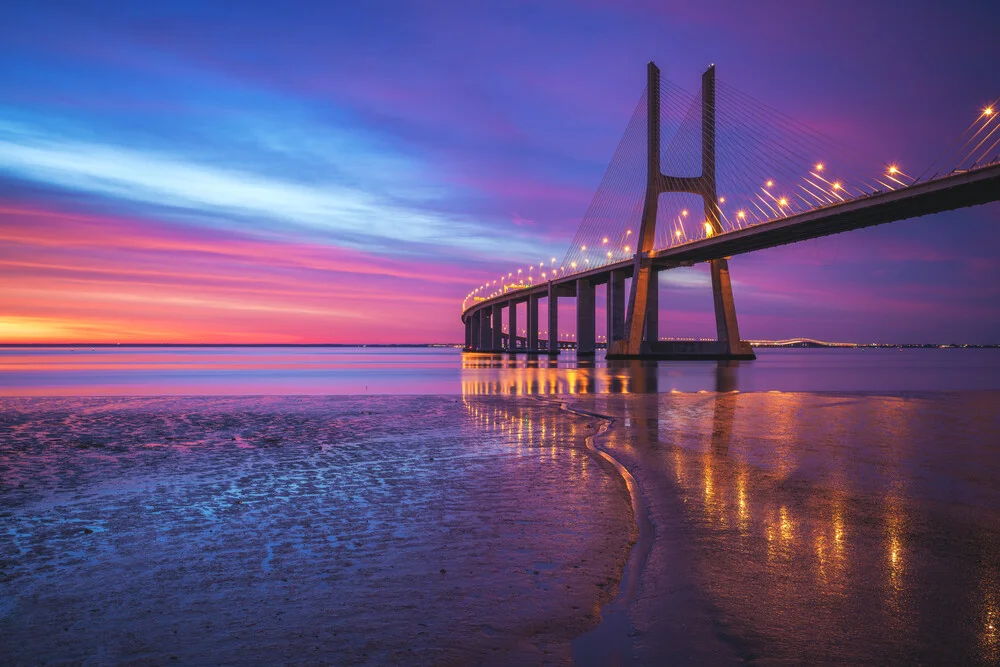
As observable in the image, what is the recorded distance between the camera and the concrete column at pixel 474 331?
155500 mm

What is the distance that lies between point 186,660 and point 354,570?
146 cm

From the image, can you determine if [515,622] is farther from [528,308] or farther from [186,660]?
[528,308]

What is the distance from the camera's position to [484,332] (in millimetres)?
148625

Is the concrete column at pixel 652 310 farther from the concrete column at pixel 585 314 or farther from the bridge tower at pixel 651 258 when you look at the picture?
the concrete column at pixel 585 314

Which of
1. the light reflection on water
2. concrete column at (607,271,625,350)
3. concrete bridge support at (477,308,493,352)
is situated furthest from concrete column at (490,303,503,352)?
the light reflection on water

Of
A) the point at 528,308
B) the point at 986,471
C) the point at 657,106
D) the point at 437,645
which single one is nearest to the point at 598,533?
the point at 437,645

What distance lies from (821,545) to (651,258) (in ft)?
212

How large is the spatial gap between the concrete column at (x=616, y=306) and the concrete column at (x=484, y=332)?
65.5 metres

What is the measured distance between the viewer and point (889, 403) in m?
21.3

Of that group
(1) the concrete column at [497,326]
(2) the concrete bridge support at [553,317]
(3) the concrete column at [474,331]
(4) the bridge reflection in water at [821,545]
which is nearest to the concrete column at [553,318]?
(2) the concrete bridge support at [553,317]

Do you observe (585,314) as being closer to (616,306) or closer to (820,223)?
(616,306)

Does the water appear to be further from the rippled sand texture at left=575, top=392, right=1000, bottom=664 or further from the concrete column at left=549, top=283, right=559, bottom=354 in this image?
the concrete column at left=549, top=283, right=559, bottom=354

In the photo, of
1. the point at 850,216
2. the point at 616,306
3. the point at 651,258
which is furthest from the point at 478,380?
the point at 616,306

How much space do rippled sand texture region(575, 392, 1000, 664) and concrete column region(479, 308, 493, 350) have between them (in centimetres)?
13387
